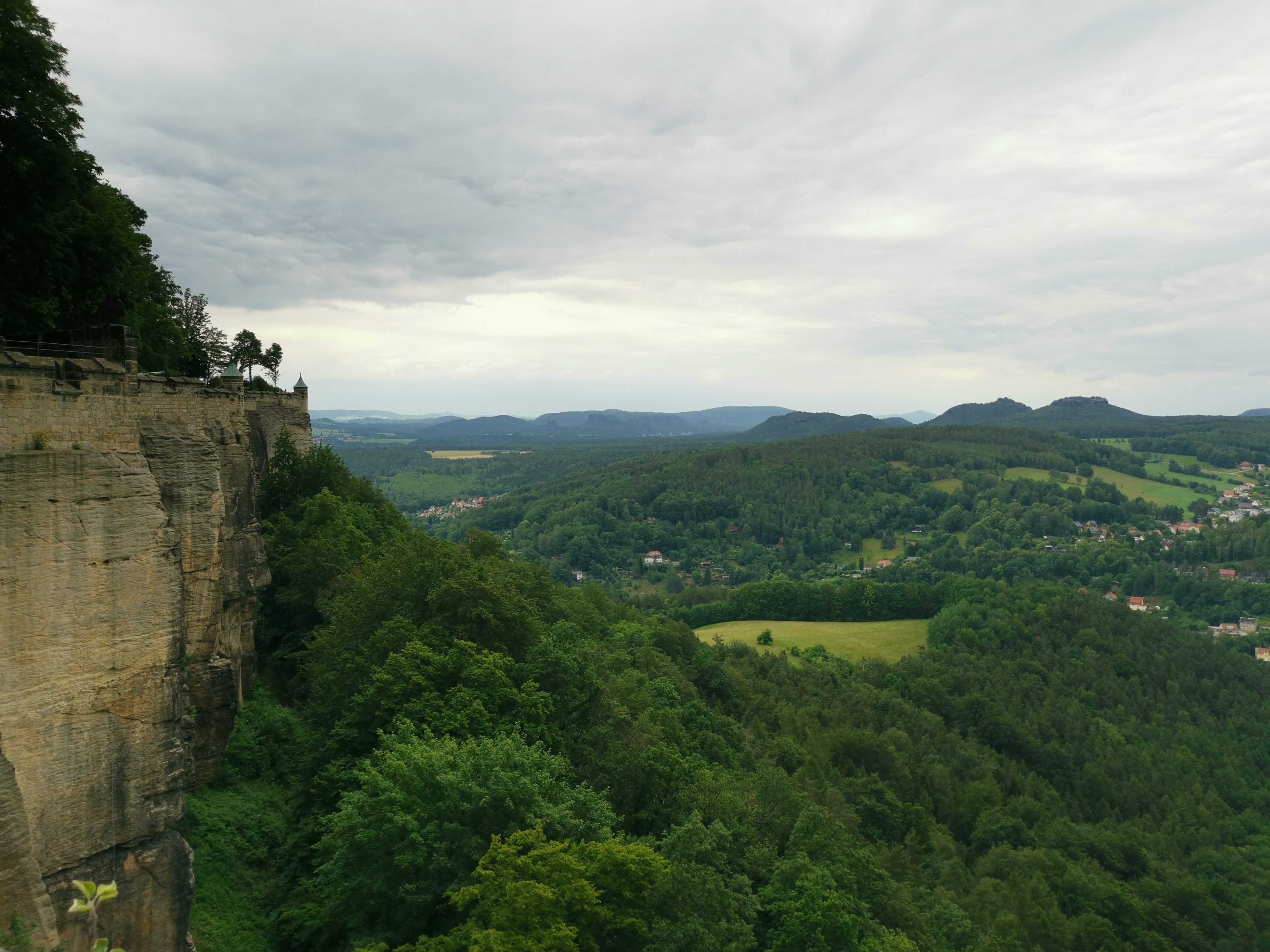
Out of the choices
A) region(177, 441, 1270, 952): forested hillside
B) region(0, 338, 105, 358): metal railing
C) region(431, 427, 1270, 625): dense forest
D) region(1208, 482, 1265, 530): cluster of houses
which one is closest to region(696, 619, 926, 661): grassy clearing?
region(431, 427, 1270, 625): dense forest

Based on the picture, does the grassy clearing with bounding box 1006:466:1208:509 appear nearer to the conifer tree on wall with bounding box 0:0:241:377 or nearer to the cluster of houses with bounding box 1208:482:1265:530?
the cluster of houses with bounding box 1208:482:1265:530

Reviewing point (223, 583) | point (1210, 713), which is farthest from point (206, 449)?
point (1210, 713)

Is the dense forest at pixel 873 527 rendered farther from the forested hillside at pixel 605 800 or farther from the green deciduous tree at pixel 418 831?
the green deciduous tree at pixel 418 831

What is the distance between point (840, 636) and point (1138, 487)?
452 feet

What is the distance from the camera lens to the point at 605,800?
20516 mm

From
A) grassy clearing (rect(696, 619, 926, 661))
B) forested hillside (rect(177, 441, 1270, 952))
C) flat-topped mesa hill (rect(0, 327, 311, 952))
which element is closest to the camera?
flat-topped mesa hill (rect(0, 327, 311, 952))

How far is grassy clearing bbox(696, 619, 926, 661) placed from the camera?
286 feet

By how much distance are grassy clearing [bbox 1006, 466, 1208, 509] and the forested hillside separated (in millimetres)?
131417

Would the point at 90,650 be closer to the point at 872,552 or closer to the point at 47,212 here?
the point at 47,212

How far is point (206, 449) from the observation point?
1823 centimetres

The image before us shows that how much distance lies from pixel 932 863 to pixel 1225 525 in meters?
148

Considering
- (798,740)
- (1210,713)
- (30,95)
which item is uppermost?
(30,95)

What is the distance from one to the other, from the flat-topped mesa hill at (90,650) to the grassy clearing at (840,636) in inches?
2901

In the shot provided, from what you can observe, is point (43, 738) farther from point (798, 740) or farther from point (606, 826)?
point (798, 740)
